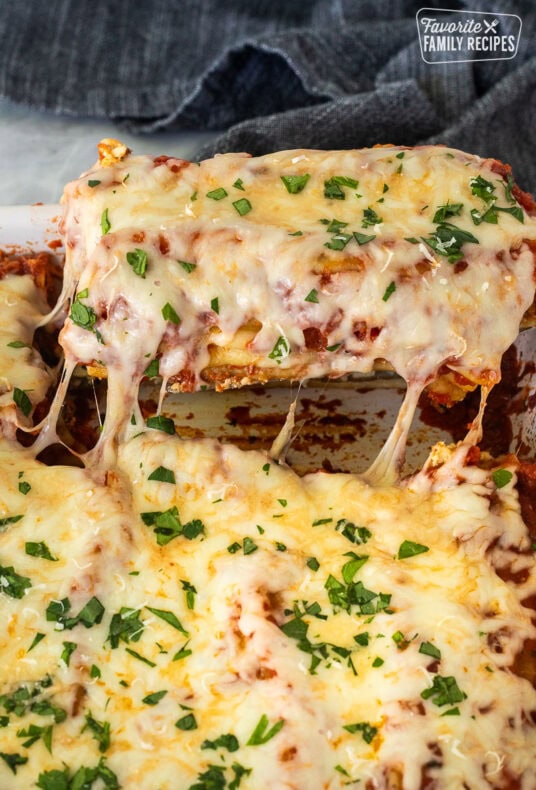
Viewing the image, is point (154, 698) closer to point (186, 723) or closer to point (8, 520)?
point (186, 723)

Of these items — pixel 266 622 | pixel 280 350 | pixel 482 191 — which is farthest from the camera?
pixel 482 191

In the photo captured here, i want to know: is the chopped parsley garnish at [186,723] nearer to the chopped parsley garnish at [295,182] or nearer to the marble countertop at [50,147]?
the chopped parsley garnish at [295,182]

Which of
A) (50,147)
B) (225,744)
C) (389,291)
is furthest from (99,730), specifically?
(50,147)

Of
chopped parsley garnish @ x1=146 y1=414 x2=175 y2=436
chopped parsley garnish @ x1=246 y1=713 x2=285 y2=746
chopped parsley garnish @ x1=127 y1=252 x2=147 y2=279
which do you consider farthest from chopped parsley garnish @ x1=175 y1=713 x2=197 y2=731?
chopped parsley garnish @ x1=127 y1=252 x2=147 y2=279

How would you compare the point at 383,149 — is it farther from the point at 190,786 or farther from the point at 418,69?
the point at 190,786

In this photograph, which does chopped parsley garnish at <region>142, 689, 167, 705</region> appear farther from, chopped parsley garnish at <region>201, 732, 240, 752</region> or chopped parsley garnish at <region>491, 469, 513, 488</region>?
chopped parsley garnish at <region>491, 469, 513, 488</region>
